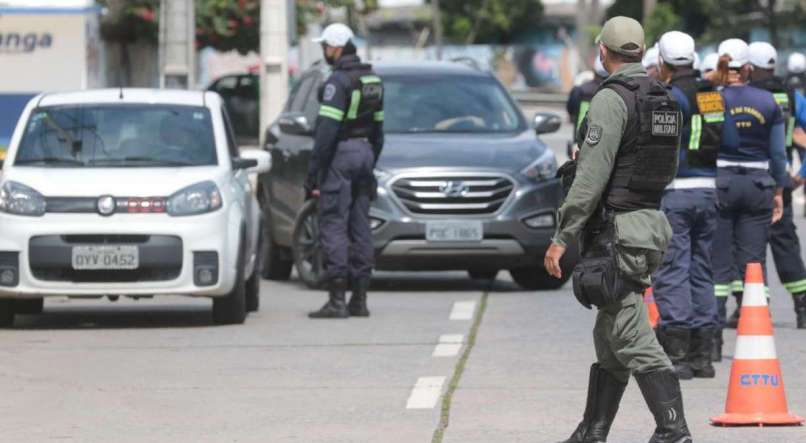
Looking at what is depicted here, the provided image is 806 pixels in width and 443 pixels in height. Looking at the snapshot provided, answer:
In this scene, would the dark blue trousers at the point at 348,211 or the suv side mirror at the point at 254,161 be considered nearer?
the dark blue trousers at the point at 348,211

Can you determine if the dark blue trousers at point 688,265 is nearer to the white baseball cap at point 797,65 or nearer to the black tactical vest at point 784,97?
the black tactical vest at point 784,97

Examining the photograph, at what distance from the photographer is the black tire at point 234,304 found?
44.1 feet

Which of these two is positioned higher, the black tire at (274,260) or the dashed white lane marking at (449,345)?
the dashed white lane marking at (449,345)

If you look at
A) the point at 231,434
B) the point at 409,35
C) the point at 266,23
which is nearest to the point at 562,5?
the point at 409,35

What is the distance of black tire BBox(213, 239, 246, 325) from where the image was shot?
1345 centimetres

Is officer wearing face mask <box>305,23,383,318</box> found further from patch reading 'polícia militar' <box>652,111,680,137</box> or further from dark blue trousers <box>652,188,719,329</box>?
patch reading 'polícia militar' <box>652,111,680,137</box>

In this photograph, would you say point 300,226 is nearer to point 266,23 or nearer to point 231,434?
point 231,434

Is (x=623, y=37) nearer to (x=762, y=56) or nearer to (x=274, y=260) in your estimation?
(x=762, y=56)

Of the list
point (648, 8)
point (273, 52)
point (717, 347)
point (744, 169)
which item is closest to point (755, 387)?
point (717, 347)

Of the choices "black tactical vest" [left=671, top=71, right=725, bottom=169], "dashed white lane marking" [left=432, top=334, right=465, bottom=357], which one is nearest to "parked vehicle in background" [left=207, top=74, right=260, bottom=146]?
"dashed white lane marking" [left=432, top=334, right=465, bottom=357]

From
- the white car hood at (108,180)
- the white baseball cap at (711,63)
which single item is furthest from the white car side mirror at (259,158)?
the white baseball cap at (711,63)

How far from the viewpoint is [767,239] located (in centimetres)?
1237

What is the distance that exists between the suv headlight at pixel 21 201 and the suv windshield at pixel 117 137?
440mm

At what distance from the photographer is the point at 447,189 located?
50.8ft
